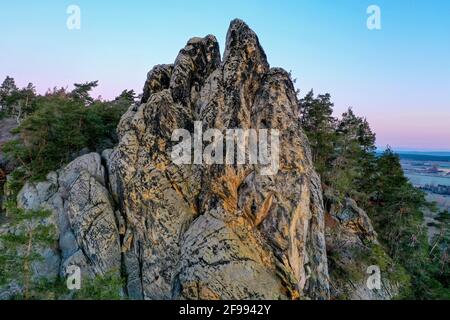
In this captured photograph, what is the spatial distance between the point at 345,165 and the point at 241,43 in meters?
18.5

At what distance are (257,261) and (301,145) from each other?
879cm

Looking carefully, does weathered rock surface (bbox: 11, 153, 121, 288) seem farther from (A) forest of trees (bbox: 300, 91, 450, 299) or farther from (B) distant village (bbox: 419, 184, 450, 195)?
(B) distant village (bbox: 419, 184, 450, 195)

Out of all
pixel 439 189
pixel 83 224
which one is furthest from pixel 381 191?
pixel 439 189

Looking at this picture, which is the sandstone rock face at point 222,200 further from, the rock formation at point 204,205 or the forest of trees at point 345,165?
the forest of trees at point 345,165

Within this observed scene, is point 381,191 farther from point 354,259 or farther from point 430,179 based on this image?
point 430,179

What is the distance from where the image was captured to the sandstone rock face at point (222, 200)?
17484 mm

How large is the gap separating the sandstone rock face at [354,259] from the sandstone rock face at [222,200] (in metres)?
5.74

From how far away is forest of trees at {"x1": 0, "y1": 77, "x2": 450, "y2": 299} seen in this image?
2936 cm

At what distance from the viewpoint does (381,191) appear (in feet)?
110

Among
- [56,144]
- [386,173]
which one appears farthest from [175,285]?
[386,173]

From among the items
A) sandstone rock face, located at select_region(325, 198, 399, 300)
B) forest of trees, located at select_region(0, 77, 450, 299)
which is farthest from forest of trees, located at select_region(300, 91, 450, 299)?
sandstone rock face, located at select_region(325, 198, 399, 300)

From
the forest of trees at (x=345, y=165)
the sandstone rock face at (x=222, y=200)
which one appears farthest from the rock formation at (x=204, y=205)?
the forest of trees at (x=345, y=165)

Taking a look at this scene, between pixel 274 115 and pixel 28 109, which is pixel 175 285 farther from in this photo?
pixel 28 109

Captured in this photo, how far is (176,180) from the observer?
71.3ft
